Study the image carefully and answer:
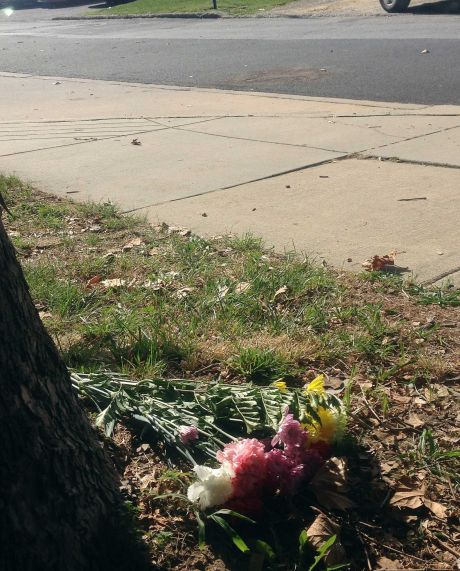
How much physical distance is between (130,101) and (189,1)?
2001 centimetres

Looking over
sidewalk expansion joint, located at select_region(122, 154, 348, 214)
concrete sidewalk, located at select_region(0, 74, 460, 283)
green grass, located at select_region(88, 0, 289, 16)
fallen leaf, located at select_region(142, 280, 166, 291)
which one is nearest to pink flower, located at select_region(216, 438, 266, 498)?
fallen leaf, located at select_region(142, 280, 166, 291)

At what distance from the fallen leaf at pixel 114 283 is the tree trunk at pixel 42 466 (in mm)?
2123

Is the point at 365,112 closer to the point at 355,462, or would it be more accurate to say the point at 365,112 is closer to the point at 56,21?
the point at 355,462

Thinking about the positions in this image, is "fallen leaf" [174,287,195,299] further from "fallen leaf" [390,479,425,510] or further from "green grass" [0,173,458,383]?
"fallen leaf" [390,479,425,510]

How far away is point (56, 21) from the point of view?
3020 cm

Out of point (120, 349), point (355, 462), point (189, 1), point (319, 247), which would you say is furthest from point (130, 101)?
point (189, 1)

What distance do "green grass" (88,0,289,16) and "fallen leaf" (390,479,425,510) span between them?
76.7 feet

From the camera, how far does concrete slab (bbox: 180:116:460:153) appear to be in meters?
7.49

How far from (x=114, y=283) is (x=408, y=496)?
7.40 feet

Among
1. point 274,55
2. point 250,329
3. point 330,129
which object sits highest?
point 274,55

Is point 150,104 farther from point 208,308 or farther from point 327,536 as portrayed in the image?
point 327,536

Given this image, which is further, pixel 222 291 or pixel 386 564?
pixel 222 291

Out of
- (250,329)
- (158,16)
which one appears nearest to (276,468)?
(250,329)

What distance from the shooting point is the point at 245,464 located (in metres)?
2.56
